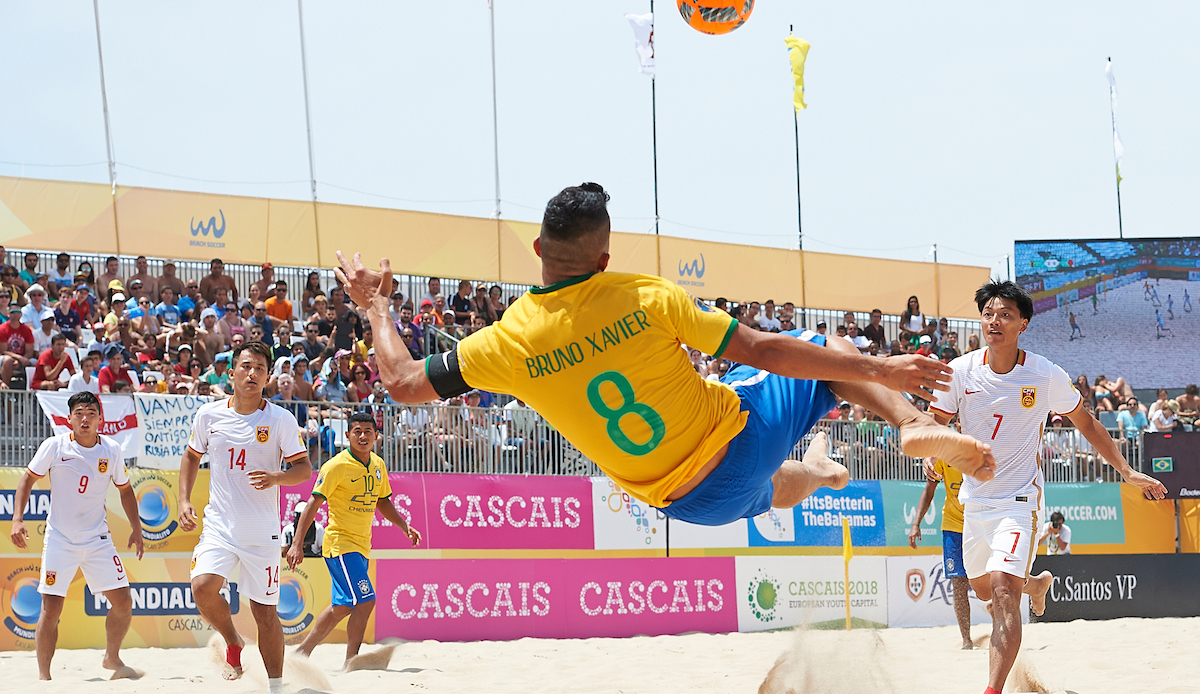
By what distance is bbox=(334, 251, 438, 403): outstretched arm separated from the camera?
3.90m

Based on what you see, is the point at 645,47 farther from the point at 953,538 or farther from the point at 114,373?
the point at 953,538

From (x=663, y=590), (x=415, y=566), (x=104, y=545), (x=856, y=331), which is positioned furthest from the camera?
(x=856, y=331)

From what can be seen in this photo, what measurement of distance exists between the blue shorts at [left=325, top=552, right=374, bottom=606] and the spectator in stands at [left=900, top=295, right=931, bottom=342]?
13.5 meters

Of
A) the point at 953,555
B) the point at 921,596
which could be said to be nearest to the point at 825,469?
the point at 953,555

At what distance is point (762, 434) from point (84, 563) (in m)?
5.92

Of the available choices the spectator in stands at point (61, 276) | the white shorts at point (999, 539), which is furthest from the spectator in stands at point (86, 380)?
the white shorts at point (999, 539)

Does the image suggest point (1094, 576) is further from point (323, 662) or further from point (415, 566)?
point (323, 662)

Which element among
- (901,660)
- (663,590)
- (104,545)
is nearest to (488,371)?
(104,545)

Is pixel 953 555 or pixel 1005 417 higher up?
pixel 1005 417

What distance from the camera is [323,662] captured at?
29.5ft

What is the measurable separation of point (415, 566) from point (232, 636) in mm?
4518

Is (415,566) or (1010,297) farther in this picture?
(415,566)

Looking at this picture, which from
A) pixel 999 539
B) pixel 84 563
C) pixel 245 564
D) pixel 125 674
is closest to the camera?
pixel 999 539

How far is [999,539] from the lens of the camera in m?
5.72
